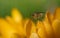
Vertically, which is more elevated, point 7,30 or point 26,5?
point 26,5

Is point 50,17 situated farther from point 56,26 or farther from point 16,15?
point 16,15

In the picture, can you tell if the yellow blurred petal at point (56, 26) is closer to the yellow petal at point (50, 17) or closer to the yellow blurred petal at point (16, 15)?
the yellow petal at point (50, 17)

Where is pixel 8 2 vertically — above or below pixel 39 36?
above

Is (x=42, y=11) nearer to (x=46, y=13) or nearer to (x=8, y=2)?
(x=46, y=13)

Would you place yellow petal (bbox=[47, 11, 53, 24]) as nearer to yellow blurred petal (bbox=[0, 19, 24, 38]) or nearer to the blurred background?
the blurred background

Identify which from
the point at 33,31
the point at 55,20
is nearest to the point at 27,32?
the point at 33,31

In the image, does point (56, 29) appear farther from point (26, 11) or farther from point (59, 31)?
point (26, 11)

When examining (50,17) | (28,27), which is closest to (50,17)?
(50,17)
